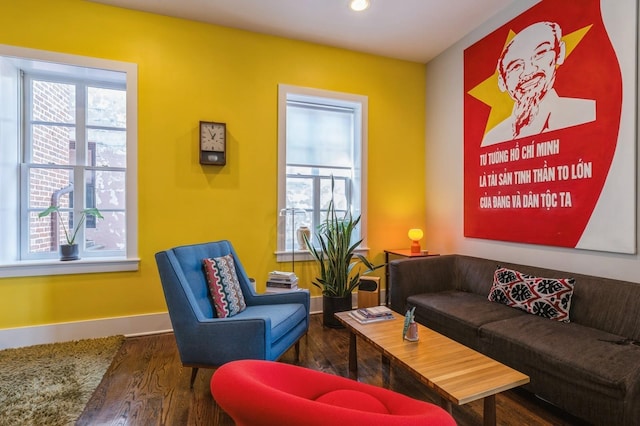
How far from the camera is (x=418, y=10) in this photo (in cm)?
300

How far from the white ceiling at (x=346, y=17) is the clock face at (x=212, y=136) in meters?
1.05

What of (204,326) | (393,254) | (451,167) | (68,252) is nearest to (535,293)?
(393,254)

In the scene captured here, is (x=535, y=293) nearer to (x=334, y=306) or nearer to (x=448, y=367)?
(x=448, y=367)

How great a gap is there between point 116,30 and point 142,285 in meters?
2.39

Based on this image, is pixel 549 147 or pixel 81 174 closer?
pixel 549 147

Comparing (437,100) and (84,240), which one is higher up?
(437,100)

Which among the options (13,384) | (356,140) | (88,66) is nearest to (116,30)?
(88,66)

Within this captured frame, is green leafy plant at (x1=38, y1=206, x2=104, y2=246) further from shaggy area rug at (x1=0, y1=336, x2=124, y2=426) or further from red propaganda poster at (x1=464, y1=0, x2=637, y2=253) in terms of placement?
red propaganda poster at (x1=464, y1=0, x2=637, y2=253)

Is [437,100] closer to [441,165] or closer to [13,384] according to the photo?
[441,165]

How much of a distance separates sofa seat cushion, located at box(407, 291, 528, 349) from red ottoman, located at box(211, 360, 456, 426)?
1.44 meters

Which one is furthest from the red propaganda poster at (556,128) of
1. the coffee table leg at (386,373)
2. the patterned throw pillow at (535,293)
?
the coffee table leg at (386,373)

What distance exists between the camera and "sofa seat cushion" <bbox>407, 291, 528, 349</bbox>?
90.2 inches

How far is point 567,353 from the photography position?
5.67ft

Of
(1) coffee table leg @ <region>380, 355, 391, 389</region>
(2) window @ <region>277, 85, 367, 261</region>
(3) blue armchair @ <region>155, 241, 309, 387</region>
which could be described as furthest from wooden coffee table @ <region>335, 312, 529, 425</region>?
(2) window @ <region>277, 85, 367, 261</region>
